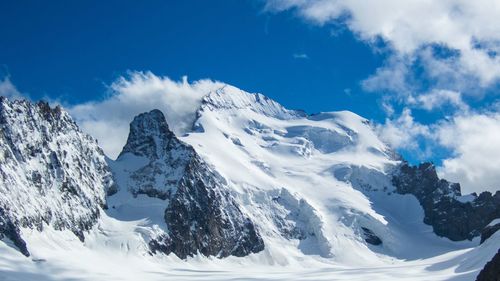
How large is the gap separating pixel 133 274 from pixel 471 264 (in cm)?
9178

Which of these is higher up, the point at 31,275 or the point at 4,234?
the point at 4,234

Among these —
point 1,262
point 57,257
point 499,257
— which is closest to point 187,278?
point 57,257

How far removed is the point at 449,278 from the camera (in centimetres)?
17238

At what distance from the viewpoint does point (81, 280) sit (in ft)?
595

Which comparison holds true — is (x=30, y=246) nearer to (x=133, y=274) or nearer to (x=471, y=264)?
(x=133, y=274)

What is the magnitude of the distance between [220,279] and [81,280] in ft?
126

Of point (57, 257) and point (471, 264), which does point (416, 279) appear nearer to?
point (471, 264)

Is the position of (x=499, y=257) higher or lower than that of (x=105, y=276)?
lower

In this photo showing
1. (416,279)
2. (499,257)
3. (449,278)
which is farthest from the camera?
(416,279)

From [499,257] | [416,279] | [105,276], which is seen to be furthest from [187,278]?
[499,257]

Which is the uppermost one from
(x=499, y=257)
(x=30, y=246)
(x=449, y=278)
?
(x=30, y=246)

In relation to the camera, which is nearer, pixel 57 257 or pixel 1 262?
pixel 1 262

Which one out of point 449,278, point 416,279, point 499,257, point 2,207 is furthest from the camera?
point 2,207

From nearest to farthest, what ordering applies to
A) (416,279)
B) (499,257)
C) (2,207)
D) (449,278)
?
(499,257)
(449,278)
(416,279)
(2,207)
